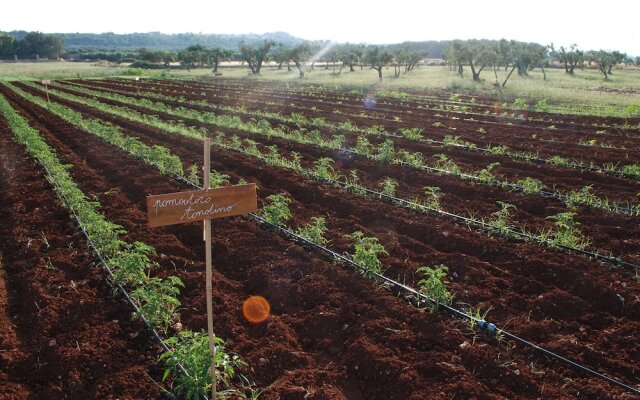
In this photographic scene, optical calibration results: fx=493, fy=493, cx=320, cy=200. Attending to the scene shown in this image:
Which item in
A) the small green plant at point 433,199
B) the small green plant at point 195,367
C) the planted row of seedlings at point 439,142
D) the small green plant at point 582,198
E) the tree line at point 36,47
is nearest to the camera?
the small green plant at point 195,367

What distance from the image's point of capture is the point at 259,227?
7.67 metres

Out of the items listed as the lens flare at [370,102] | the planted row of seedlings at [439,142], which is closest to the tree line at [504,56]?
the lens flare at [370,102]

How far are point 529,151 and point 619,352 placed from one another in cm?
917

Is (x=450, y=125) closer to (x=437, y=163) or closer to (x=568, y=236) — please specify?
(x=437, y=163)

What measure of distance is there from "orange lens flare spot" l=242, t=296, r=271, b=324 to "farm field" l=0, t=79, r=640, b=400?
0.09 metres

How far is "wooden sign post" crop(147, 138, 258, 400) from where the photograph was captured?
345 centimetres

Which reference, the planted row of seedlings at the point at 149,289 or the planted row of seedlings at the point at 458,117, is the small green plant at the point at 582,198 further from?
the planted row of seedlings at the point at 149,289

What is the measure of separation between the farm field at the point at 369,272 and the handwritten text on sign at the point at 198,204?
1605mm

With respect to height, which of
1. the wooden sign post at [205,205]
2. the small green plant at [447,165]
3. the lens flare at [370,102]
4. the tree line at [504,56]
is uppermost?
the tree line at [504,56]

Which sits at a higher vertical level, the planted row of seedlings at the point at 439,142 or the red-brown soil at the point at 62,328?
the planted row of seedlings at the point at 439,142

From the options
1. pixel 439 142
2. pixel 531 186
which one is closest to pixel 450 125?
pixel 439 142

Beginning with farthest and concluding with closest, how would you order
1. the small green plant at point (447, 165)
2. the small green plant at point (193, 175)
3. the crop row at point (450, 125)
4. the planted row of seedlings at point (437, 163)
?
the crop row at point (450, 125), the small green plant at point (447, 165), the small green plant at point (193, 175), the planted row of seedlings at point (437, 163)

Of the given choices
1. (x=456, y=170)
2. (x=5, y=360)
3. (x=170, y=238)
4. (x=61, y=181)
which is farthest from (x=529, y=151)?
(x=5, y=360)

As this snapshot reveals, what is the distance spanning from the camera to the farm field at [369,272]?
4.36m
